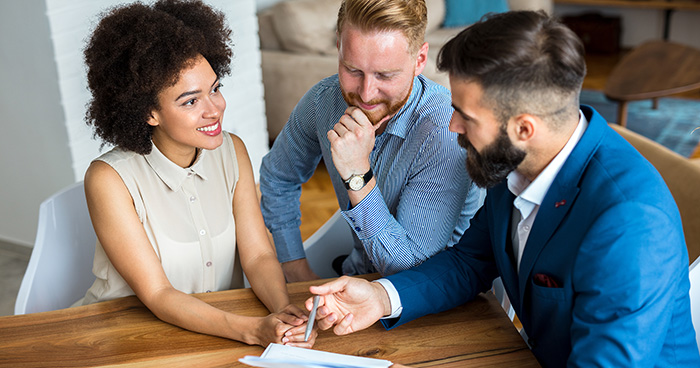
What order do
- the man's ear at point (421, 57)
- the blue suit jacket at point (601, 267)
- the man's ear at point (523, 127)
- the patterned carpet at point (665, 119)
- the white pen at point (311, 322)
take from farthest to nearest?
1. the patterned carpet at point (665, 119)
2. the man's ear at point (421, 57)
3. the white pen at point (311, 322)
4. the man's ear at point (523, 127)
5. the blue suit jacket at point (601, 267)

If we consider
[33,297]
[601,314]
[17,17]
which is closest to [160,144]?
[33,297]

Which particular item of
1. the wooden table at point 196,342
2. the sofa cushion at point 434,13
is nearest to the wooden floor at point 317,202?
the sofa cushion at point 434,13

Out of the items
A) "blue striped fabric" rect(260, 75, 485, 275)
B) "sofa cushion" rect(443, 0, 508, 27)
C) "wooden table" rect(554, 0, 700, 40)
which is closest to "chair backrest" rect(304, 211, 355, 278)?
"blue striped fabric" rect(260, 75, 485, 275)

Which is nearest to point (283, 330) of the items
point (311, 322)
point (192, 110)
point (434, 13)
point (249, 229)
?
point (311, 322)

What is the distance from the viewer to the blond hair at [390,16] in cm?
150

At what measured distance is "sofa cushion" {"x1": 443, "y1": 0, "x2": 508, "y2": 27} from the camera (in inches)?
199

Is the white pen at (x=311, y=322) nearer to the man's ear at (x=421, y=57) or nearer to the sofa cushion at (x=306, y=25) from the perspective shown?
the man's ear at (x=421, y=57)

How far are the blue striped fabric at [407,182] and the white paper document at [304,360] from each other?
39 centimetres

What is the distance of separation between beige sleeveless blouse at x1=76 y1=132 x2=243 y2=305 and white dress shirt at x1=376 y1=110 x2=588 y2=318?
1.73ft

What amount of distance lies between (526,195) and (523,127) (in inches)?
5.2

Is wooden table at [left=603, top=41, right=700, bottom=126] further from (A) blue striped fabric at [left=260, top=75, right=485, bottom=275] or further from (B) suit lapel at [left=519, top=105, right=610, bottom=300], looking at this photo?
(B) suit lapel at [left=519, top=105, right=610, bottom=300]

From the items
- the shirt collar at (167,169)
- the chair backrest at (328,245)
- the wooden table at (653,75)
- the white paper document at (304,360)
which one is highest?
the shirt collar at (167,169)

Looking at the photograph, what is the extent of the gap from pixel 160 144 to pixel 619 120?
3307mm

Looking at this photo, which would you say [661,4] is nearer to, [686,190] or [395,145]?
[686,190]
